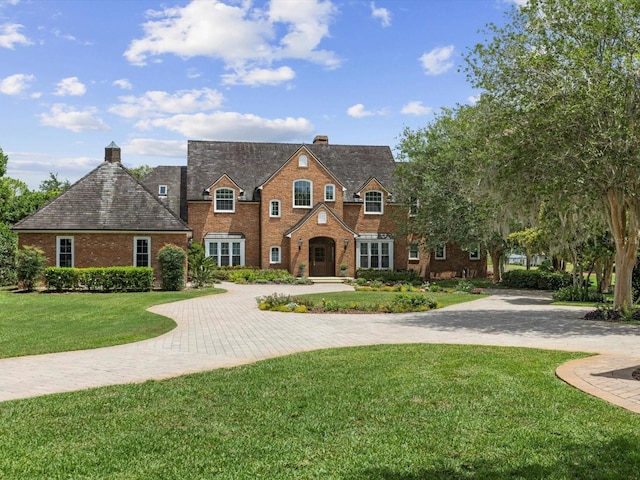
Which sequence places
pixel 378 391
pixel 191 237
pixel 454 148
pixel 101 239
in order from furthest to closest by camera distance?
1. pixel 191 237
2. pixel 454 148
3. pixel 101 239
4. pixel 378 391

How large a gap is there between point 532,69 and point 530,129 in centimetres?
167

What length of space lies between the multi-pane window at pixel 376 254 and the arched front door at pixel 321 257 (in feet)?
7.43

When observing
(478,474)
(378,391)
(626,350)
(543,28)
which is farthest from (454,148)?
(478,474)

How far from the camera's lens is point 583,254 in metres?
24.6

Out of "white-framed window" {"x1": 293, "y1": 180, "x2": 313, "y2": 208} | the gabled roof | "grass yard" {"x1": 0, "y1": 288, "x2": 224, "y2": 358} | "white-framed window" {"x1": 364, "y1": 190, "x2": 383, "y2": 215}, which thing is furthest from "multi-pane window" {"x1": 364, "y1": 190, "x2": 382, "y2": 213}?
"grass yard" {"x1": 0, "y1": 288, "x2": 224, "y2": 358}

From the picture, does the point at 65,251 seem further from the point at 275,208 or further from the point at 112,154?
the point at 275,208

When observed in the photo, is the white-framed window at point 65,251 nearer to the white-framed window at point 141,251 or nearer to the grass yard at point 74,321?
the white-framed window at point 141,251

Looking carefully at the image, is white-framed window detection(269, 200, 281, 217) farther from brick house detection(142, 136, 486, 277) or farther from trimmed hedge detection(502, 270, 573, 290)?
trimmed hedge detection(502, 270, 573, 290)

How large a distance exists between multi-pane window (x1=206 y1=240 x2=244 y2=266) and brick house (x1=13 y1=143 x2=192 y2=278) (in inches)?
363

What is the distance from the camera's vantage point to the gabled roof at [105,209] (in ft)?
96.9

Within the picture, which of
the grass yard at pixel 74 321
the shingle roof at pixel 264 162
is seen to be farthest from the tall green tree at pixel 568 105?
the shingle roof at pixel 264 162

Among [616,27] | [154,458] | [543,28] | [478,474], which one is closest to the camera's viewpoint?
[478,474]

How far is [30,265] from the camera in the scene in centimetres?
2659

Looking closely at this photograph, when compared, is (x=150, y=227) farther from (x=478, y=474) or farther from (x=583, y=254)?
(x=478, y=474)
